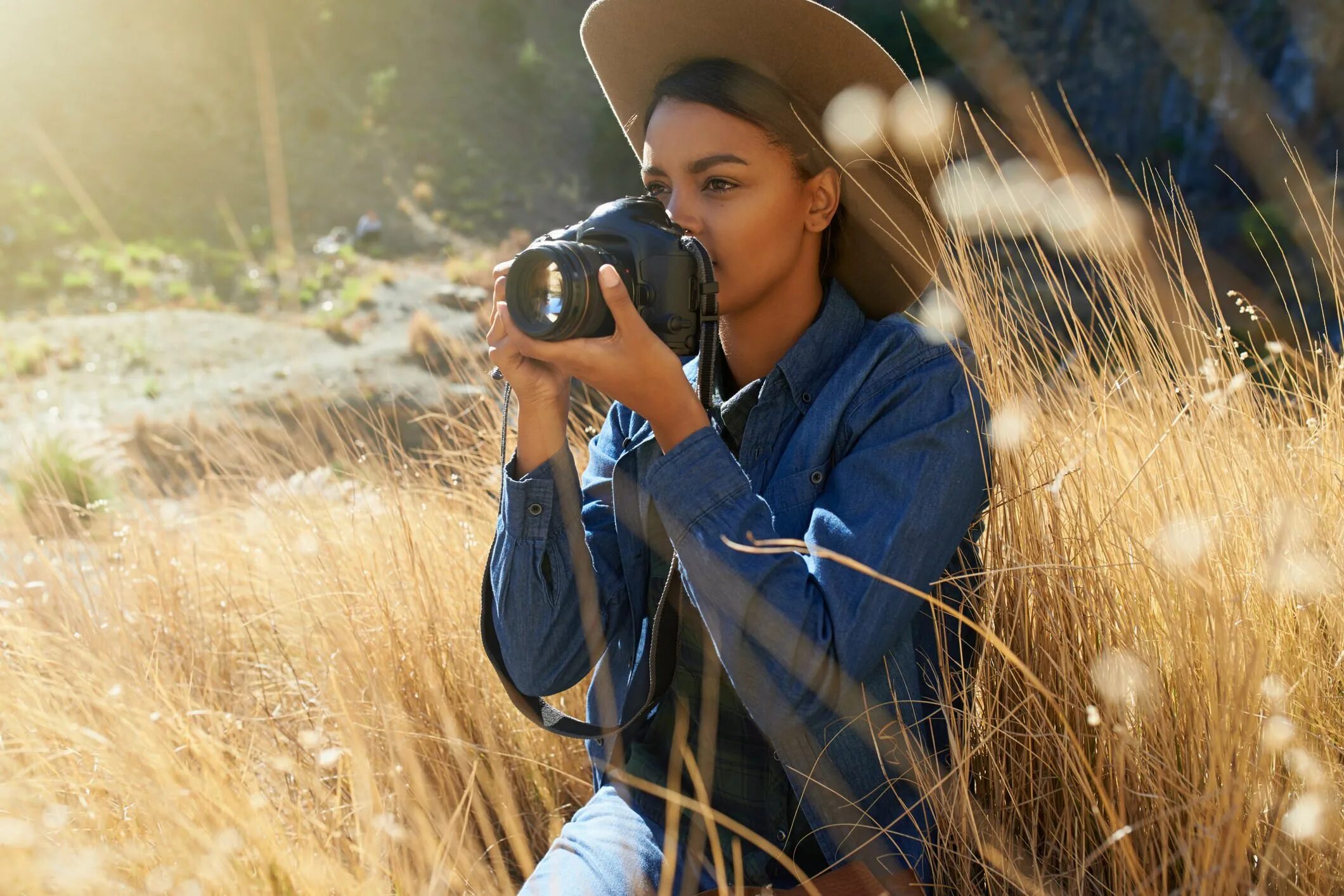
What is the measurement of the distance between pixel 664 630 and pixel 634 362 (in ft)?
1.20

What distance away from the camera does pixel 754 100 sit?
4.41 feet

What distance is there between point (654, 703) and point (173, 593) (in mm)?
1449

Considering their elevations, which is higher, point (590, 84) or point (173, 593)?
point (590, 84)

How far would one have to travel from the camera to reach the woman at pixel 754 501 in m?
1.13

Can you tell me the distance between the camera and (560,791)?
1921 millimetres

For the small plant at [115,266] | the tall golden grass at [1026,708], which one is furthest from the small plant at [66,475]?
the small plant at [115,266]

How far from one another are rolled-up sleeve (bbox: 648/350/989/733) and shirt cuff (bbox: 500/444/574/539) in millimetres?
237

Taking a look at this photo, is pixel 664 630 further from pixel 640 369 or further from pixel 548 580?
pixel 640 369

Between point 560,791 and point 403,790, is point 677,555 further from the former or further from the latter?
point 560,791

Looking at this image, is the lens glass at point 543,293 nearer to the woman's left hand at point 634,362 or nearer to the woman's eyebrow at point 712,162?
the woman's left hand at point 634,362

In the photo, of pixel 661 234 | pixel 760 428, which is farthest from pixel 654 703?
pixel 661 234

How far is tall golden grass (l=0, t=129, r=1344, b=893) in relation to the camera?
107 centimetres

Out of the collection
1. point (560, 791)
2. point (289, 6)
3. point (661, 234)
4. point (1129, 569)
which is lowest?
point (560, 791)

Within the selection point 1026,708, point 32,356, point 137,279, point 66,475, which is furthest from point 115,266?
point 1026,708
